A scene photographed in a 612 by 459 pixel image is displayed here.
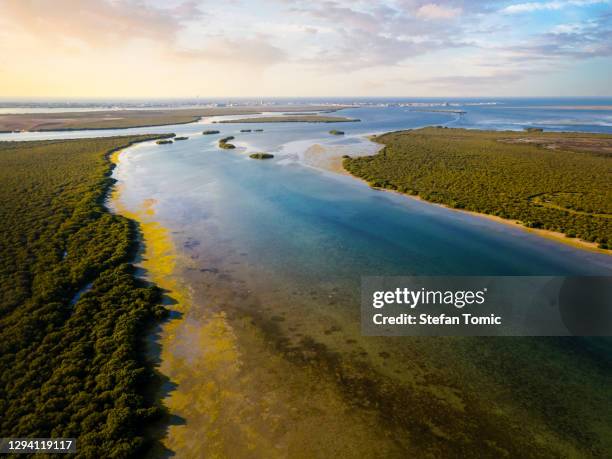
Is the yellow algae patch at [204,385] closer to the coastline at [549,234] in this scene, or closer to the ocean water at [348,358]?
the ocean water at [348,358]

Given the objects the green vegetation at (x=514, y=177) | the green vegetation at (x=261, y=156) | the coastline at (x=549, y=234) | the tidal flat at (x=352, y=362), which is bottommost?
the tidal flat at (x=352, y=362)

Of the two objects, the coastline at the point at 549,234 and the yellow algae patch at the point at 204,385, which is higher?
the coastline at the point at 549,234

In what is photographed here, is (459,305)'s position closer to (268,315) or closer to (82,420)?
(268,315)

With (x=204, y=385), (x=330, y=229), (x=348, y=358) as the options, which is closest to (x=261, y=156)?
(x=330, y=229)

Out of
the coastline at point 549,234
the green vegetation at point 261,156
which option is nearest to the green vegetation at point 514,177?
the coastline at point 549,234
